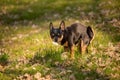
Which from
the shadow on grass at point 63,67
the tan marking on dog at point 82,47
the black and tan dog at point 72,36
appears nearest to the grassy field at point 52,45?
the shadow on grass at point 63,67

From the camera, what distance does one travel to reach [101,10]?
23672 millimetres

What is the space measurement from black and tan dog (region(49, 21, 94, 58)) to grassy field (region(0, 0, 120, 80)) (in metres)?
0.36

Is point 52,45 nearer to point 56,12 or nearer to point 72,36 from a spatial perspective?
point 72,36

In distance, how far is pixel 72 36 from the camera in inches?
548

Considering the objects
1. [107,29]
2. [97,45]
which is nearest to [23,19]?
[107,29]

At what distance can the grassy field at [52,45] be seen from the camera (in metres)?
12.4

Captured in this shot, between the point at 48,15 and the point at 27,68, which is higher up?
the point at 48,15

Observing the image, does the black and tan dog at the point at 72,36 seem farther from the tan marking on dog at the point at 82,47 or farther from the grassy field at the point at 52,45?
the grassy field at the point at 52,45

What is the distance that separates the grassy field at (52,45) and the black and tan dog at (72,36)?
356mm

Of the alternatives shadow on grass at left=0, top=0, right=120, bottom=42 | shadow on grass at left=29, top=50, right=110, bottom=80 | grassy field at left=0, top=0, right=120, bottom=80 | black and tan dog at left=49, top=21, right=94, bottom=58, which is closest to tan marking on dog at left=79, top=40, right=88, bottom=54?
black and tan dog at left=49, top=21, right=94, bottom=58

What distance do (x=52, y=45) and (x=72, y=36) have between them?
1.62 meters

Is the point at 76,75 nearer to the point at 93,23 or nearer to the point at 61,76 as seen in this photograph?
the point at 61,76

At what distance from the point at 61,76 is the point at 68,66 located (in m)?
1.04

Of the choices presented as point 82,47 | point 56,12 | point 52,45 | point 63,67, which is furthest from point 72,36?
point 56,12
